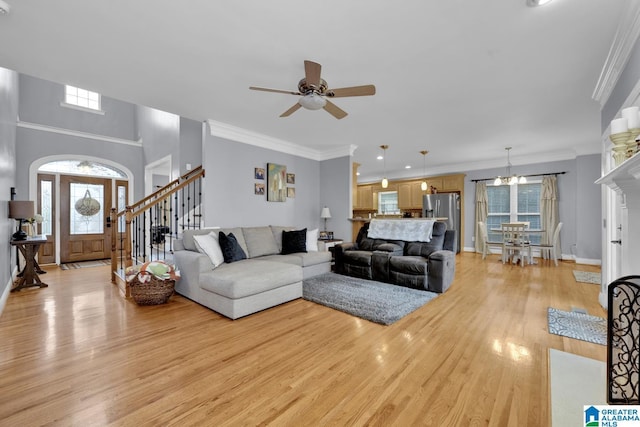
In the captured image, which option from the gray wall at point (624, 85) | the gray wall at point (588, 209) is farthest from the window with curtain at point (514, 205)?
the gray wall at point (624, 85)

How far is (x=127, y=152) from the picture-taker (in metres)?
6.96

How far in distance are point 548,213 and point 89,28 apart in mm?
8736

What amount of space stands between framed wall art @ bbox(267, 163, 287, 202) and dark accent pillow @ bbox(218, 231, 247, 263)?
1701 millimetres

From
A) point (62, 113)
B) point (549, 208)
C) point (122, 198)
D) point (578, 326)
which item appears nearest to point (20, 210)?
point (122, 198)

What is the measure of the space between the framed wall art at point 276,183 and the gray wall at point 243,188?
0.10 m

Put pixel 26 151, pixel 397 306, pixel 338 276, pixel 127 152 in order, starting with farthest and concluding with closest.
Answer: pixel 127 152, pixel 26 151, pixel 338 276, pixel 397 306

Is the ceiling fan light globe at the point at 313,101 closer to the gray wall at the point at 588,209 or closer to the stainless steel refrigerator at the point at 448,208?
the stainless steel refrigerator at the point at 448,208

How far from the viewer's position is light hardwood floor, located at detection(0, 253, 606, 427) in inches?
60.6

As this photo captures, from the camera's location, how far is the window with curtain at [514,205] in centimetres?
693

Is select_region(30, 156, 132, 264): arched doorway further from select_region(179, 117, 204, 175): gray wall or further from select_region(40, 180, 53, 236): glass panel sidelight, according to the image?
select_region(179, 117, 204, 175): gray wall

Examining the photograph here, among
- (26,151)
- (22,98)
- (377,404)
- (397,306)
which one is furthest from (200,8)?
(22,98)

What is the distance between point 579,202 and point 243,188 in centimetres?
734

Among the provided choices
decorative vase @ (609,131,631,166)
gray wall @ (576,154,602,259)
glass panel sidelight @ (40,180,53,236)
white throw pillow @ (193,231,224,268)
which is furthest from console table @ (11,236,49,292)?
gray wall @ (576,154,602,259)

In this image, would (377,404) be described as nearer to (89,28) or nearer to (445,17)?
(445,17)
